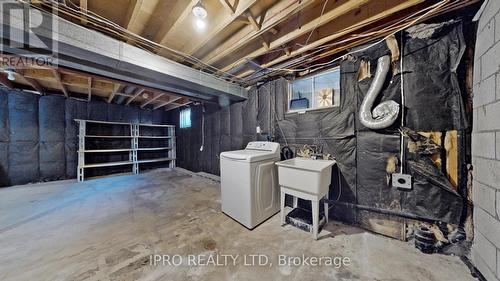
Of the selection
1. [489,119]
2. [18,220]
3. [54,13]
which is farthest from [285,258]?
[18,220]

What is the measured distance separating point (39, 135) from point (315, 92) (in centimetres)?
664

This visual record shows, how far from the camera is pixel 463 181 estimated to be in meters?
1.49

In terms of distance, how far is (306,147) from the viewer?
2.44 metres

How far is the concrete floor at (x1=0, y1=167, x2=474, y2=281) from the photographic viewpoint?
135 centimetres

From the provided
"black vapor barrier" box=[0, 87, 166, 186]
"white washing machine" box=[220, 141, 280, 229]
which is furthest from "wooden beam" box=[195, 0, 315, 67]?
"black vapor barrier" box=[0, 87, 166, 186]

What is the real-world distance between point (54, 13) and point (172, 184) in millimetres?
3344

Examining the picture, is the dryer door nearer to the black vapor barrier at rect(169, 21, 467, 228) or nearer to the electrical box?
the black vapor barrier at rect(169, 21, 467, 228)

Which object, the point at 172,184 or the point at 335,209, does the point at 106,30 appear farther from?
the point at 335,209

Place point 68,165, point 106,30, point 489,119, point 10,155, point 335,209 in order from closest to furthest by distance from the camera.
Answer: point 489,119 < point 106,30 < point 335,209 < point 10,155 < point 68,165

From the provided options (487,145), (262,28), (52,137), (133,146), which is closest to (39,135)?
(52,137)

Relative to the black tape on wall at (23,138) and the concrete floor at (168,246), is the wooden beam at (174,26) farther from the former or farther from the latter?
the black tape on wall at (23,138)

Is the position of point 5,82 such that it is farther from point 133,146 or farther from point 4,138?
Answer: point 133,146

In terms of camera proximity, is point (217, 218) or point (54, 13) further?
point (217, 218)

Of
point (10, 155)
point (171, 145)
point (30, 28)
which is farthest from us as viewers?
point (171, 145)
